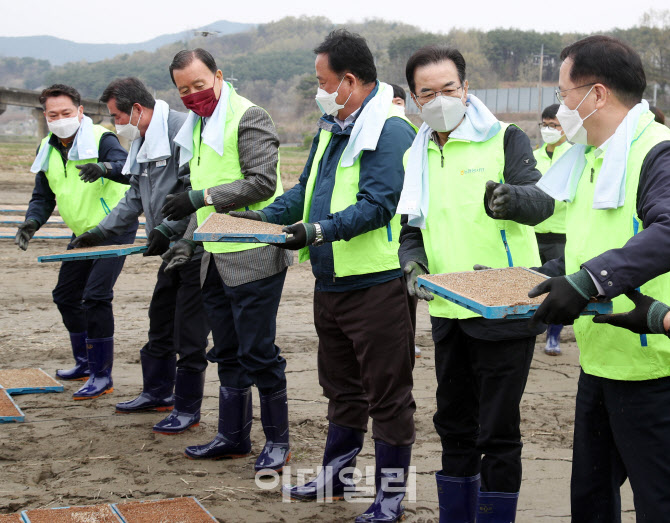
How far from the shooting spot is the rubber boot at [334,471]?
12.6ft

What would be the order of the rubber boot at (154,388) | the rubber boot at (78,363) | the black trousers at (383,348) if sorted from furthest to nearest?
1. the rubber boot at (78,363)
2. the rubber boot at (154,388)
3. the black trousers at (383,348)

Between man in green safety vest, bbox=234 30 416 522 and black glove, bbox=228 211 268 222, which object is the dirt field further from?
black glove, bbox=228 211 268 222

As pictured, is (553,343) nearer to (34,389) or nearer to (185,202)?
(185,202)

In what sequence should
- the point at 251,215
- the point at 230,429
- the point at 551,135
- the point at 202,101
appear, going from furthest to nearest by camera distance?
1. the point at 551,135
2. the point at 230,429
3. the point at 202,101
4. the point at 251,215

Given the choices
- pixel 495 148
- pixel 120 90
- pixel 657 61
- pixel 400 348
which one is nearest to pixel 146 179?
pixel 120 90

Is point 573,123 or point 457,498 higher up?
point 573,123

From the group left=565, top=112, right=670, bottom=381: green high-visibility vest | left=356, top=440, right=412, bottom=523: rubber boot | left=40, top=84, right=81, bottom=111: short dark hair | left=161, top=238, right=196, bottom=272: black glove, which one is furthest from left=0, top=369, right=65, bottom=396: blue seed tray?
left=565, top=112, right=670, bottom=381: green high-visibility vest

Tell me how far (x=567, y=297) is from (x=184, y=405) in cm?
314

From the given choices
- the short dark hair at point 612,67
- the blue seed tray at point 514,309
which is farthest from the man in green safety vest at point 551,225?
the blue seed tray at point 514,309

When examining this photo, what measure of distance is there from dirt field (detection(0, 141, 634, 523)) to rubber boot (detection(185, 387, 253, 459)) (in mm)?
65

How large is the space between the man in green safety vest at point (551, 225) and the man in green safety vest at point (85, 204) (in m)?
3.28

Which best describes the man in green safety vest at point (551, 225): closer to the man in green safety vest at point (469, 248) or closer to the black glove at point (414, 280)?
the man in green safety vest at point (469, 248)

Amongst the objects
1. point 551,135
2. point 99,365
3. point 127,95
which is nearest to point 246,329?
point 127,95

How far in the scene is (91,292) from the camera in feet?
17.7
